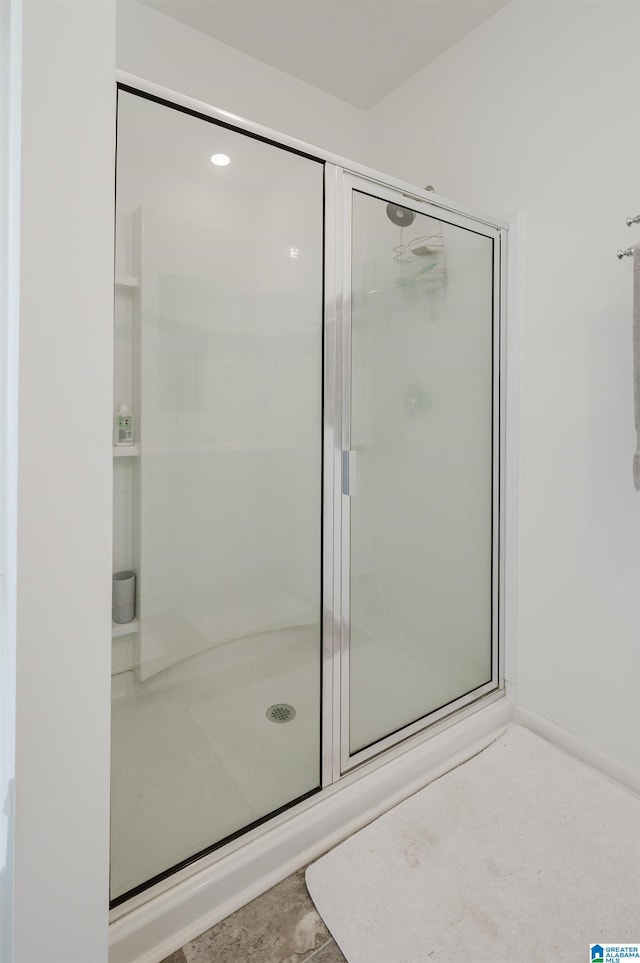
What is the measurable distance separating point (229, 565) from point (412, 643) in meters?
0.69

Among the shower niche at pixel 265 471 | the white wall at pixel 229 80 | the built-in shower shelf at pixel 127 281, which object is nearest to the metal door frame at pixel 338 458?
the shower niche at pixel 265 471

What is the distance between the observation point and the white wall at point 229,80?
1766 millimetres

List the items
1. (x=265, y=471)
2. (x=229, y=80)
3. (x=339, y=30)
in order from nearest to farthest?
(x=265, y=471), (x=339, y=30), (x=229, y=80)

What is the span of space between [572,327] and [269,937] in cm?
179

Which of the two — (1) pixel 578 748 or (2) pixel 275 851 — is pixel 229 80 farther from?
(1) pixel 578 748

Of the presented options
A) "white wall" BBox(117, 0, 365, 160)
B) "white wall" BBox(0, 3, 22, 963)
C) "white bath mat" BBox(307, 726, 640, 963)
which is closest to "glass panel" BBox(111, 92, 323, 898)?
"white bath mat" BBox(307, 726, 640, 963)

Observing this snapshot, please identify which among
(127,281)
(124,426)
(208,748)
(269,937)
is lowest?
(269,937)

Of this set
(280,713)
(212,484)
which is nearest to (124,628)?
(212,484)

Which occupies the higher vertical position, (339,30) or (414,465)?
(339,30)

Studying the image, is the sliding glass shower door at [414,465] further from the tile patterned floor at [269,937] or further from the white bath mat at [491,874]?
the tile patterned floor at [269,937]

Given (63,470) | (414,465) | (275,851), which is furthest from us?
(414,465)

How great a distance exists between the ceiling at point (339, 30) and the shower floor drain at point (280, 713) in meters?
2.33

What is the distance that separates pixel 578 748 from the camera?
61.8 inches

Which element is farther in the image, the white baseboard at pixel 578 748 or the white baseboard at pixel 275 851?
the white baseboard at pixel 578 748
